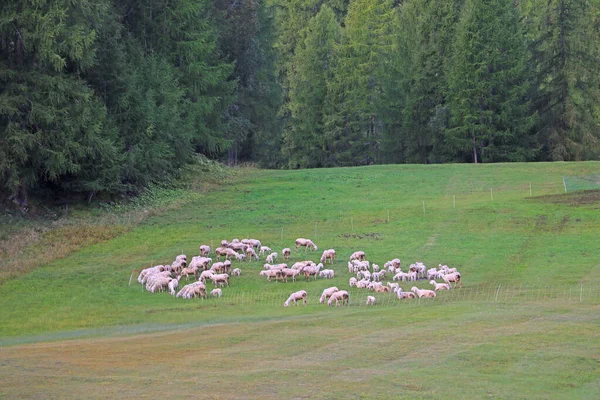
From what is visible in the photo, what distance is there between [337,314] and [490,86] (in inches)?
2163

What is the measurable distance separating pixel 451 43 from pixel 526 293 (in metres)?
57.0

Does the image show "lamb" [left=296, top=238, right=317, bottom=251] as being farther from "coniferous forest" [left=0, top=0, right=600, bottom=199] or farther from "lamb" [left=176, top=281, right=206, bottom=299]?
"coniferous forest" [left=0, top=0, right=600, bottom=199]

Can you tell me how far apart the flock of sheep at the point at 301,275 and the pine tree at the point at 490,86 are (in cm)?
4432

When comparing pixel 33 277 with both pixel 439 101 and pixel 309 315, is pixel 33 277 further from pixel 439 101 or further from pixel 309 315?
pixel 439 101

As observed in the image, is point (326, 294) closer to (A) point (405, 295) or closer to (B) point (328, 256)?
(A) point (405, 295)

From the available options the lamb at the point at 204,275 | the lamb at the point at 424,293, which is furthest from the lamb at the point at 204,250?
the lamb at the point at 424,293

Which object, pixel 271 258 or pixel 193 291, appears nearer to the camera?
pixel 193 291

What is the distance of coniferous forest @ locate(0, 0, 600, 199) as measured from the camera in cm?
4609

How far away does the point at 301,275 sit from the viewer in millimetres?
36594

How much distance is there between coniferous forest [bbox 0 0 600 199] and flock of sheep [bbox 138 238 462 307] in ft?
41.4

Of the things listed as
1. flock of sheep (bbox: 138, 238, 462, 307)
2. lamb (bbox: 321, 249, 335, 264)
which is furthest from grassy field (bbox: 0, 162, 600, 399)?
flock of sheep (bbox: 138, 238, 462, 307)

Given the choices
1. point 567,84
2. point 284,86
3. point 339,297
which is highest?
point 284,86

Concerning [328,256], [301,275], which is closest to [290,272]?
[301,275]

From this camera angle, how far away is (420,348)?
2303cm
